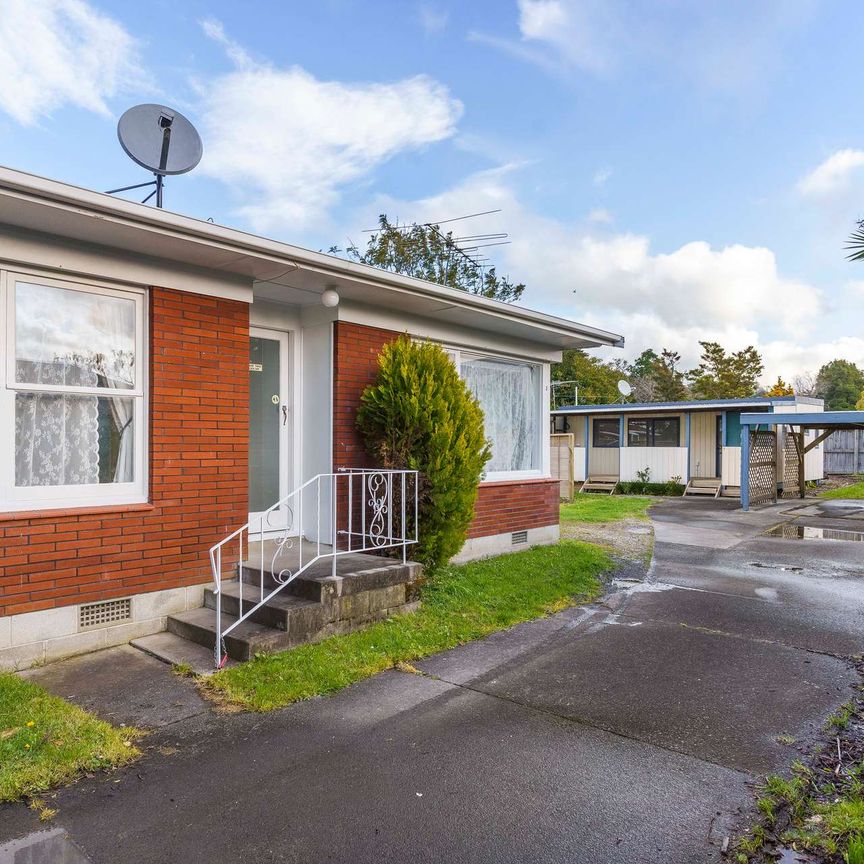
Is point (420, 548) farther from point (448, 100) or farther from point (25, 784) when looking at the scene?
point (448, 100)

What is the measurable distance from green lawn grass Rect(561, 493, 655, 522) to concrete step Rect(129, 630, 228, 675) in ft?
27.9

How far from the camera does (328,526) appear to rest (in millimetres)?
6047

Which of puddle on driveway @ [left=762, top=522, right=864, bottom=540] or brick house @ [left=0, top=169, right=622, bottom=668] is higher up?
brick house @ [left=0, top=169, right=622, bottom=668]

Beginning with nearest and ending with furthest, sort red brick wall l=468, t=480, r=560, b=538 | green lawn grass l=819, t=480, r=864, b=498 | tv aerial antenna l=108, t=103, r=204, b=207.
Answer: tv aerial antenna l=108, t=103, r=204, b=207 → red brick wall l=468, t=480, r=560, b=538 → green lawn grass l=819, t=480, r=864, b=498

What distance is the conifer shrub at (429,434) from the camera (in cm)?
554

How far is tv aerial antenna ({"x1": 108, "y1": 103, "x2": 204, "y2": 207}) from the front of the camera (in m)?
5.08

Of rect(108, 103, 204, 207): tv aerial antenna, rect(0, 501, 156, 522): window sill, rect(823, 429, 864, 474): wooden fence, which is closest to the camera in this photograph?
rect(0, 501, 156, 522): window sill

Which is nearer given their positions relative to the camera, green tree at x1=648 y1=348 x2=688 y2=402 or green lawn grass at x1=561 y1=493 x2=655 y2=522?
green lawn grass at x1=561 y1=493 x2=655 y2=522

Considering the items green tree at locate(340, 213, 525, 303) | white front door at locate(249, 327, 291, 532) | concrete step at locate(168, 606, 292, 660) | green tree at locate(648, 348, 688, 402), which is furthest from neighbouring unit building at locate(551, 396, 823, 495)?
green tree at locate(648, 348, 688, 402)

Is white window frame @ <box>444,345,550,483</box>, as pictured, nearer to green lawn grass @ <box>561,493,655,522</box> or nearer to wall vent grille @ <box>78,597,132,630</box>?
green lawn grass @ <box>561,493,655,522</box>

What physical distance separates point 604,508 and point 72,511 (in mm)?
11614

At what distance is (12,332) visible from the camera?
4.13m

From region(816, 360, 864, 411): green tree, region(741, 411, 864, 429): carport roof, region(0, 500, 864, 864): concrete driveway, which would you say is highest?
region(816, 360, 864, 411): green tree

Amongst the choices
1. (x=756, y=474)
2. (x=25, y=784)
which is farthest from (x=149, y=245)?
(x=756, y=474)
